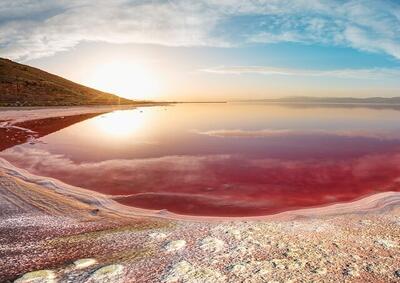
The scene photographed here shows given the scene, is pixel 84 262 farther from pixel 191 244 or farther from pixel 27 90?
pixel 27 90

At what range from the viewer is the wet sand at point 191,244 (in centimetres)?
707

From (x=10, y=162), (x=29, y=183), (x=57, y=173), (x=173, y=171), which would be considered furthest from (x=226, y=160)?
(x=10, y=162)

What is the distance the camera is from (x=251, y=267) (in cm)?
729

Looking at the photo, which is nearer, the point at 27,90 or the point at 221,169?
the point at 221,169

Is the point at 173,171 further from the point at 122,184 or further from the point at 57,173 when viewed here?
the point at 57,173

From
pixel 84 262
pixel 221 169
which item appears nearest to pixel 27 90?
pixel 221 169

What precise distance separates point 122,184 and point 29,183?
363cm

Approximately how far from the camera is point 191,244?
8.48 metres

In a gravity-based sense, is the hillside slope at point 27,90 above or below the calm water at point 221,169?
above

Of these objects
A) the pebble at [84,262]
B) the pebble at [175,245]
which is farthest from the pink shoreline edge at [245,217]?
the pebble at [84,262]

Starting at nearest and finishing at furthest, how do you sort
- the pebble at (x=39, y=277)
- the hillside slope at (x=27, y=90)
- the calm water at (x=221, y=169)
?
the pebble at (x=39, y=277)
the calm water at (x=221, y=169)
the hillside slope at (x=27, y=90)

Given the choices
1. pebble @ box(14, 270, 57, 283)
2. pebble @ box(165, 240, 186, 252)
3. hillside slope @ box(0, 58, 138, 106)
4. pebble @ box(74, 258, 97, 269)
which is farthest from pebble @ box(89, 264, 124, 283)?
hillside slope @ box(0, 58, 138, 106)

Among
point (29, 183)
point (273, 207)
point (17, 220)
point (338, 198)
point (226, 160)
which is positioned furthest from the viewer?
point (226, 160)

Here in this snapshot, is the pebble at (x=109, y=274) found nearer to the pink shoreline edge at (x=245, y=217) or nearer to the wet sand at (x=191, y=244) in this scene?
the wet sand at (x=191, y=244)
